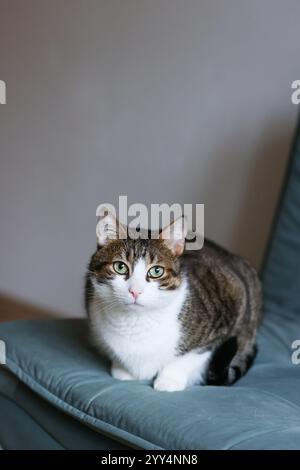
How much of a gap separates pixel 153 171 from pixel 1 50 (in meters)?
1.08

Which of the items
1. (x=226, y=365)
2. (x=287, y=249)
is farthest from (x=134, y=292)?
(x=287, y=249)

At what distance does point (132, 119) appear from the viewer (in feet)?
7.84

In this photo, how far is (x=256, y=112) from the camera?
204 cm

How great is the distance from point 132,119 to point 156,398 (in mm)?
1410

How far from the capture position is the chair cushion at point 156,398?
104cm

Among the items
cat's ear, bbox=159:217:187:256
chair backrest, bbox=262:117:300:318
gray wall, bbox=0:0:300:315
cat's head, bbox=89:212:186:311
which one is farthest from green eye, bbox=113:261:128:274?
gray wall, bbox=0:0:300:315

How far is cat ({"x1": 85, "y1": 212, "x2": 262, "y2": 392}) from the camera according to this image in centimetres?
123

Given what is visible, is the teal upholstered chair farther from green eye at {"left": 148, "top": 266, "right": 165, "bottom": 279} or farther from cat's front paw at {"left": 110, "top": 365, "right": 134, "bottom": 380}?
green eye at {"left": 148, "top": 266, "right": 165, "bottom": 279}

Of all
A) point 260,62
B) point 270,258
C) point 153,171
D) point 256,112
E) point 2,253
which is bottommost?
point 2,253

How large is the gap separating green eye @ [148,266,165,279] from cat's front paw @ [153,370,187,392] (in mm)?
209

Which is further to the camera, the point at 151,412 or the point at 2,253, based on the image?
the point at 2,253
